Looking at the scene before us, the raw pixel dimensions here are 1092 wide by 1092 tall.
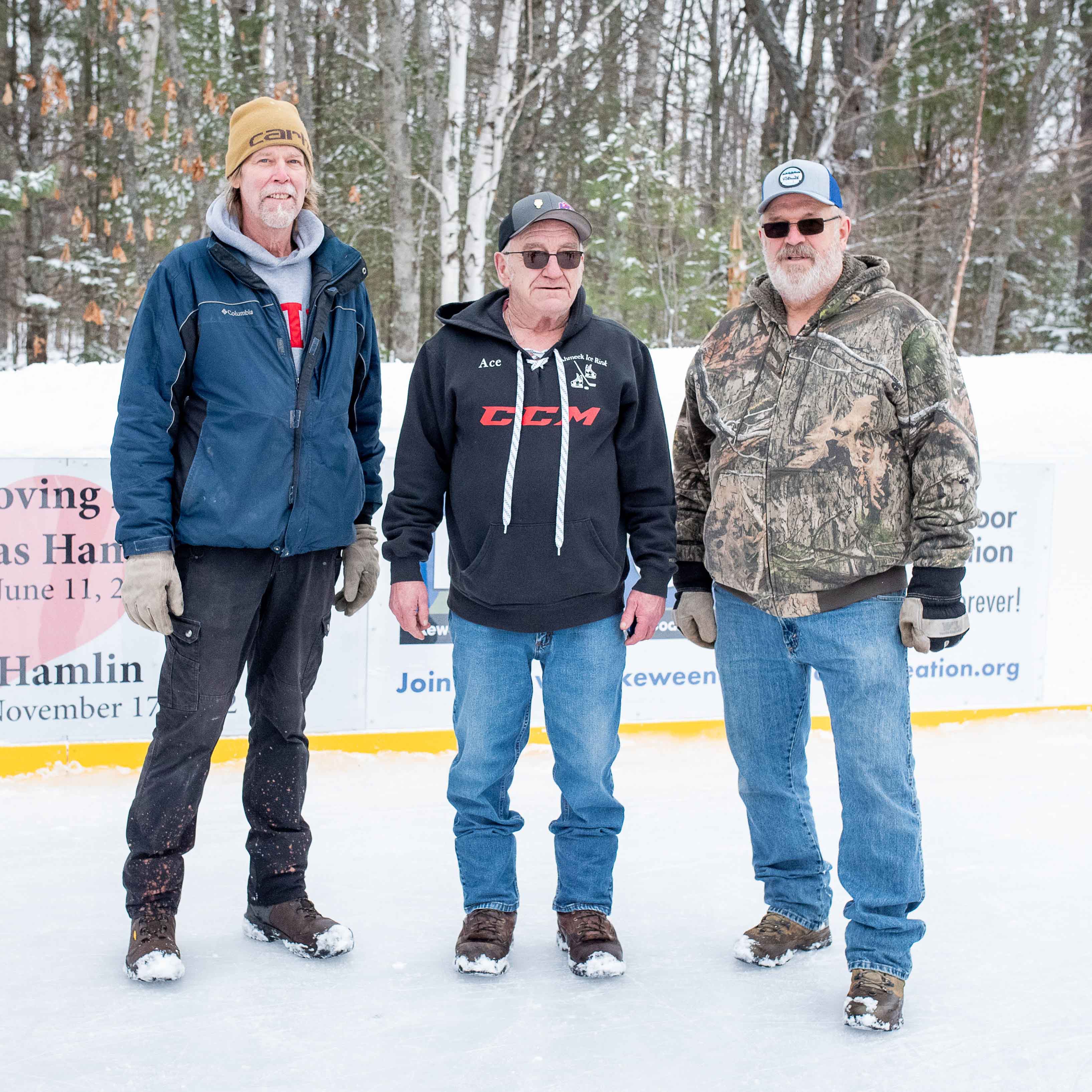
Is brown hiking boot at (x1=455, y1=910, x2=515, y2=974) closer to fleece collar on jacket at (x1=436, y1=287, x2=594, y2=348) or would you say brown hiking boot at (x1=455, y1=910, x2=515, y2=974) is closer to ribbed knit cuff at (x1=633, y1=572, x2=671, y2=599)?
ribbed knit cuff at (x1=633, y1=572, x2=671, y2=599)

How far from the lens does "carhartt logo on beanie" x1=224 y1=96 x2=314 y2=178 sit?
2385mm

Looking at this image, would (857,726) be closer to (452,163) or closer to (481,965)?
(481,965)

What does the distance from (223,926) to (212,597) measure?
0.93 meters

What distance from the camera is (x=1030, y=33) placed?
14.9 metres

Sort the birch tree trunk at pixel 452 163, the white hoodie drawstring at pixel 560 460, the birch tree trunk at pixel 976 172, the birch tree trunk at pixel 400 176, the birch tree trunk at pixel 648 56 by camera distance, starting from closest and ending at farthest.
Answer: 1. the white hoodie drawstring at pixel 560 460
2. the birch tree trunk at pixel 452 163
3. the birch tree trunk at pixel 400 176
4. the birch tree trunk at pixel 648 56
5. the birch tree trunk at pixel 976 172

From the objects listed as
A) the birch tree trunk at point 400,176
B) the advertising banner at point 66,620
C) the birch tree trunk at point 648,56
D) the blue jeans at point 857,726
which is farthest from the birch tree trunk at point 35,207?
the blue jeans at point 857,726

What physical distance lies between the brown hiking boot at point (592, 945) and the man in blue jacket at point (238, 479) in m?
0.55

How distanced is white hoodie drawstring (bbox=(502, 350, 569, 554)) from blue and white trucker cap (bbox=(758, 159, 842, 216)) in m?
0.58

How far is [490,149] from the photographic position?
9227 millimetres

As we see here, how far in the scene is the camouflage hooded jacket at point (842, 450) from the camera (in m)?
2.24

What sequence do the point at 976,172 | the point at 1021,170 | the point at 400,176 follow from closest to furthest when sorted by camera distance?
the point at 400,176 < the point at 976,172 < the point at 1021,170

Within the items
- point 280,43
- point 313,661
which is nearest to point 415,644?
point 313,661

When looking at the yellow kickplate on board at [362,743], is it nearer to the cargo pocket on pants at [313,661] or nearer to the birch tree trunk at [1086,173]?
the cargo pocket on pants at [313,661]

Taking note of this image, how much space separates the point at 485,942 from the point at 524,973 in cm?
11
